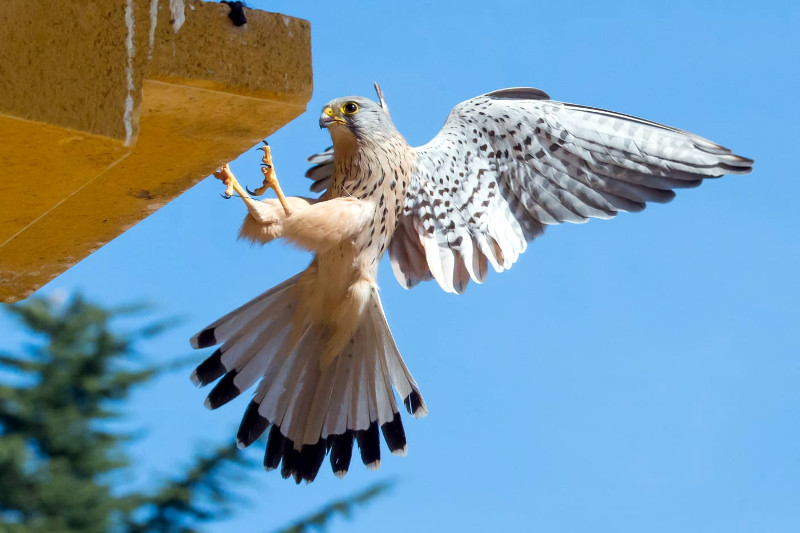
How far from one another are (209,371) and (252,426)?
276 mm

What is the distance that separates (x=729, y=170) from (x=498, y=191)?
916 millimetres

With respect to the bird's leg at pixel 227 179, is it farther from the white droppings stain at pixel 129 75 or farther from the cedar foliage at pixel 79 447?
the cedar foliage at pixel 79 447

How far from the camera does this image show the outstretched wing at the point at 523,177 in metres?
4.65

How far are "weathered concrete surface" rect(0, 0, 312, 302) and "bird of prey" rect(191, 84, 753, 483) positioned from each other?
1.98m

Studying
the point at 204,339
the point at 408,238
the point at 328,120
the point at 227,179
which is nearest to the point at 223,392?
the point at 204,339

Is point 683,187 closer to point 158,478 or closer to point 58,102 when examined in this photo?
point 58,102

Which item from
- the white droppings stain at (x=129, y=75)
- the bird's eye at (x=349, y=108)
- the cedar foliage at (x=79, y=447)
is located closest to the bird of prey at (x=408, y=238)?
the bird's eye at (x=349, y=108)

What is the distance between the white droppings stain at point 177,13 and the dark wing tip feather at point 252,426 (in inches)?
109

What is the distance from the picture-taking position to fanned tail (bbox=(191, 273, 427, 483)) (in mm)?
4578

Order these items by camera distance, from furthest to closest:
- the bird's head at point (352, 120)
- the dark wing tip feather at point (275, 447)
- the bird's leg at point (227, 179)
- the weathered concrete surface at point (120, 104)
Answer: the dark wing tip feather at point (275, 447)
the bird's head at point (352, 120)
the bird's leg at point (227, 179)
the weathered concrete surface at point (120, 104)

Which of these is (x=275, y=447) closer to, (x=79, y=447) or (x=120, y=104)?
(x=120, y=104)

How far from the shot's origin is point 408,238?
4.79 meters

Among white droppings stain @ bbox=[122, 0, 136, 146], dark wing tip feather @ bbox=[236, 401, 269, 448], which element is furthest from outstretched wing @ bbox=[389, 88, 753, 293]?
white droppings stain @ bbox=[122, 0, 136, 146]

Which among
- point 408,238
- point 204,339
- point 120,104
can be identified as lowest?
point 120,104
